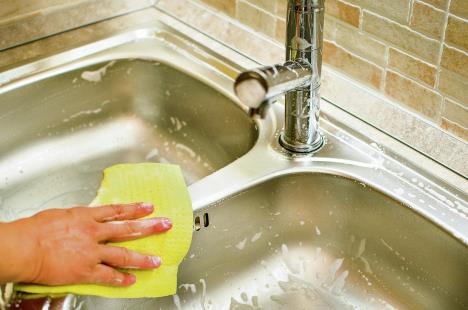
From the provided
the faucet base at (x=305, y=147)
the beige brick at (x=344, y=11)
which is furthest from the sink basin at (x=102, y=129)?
the beige brick at (x=344, y=11)

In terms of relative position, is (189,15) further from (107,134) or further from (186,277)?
(186,277)

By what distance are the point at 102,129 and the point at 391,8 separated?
1.89 ft

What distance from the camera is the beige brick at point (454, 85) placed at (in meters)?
0.78

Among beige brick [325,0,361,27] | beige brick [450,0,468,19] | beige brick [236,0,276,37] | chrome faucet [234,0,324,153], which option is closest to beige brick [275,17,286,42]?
beige brick [236,0,276,37]

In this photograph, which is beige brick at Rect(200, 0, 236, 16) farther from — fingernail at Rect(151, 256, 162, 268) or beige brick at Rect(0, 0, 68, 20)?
fingernail at Rect(151, 256, 162, 268)

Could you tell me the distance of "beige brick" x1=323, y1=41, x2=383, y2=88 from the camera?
898 mm

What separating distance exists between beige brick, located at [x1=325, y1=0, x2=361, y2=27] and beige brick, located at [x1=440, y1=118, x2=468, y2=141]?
193 millimetres

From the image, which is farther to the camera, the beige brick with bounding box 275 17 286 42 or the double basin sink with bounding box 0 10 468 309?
the beige brick with bounding box 275 17 286 42

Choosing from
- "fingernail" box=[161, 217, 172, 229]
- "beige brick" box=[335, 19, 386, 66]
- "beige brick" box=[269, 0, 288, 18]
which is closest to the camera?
"fingernail" box=[161, 217, 172, 229]

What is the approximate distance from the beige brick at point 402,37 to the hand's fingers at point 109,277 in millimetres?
480

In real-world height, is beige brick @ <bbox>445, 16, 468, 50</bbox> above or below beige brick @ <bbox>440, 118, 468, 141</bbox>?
above

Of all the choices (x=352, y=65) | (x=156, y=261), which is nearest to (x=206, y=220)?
(x=156, y=261)

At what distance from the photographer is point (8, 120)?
3.38ft

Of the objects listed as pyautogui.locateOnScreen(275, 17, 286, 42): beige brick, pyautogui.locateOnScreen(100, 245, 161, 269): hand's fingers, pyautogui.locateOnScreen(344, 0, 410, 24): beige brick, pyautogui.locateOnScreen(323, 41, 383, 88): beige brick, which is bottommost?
pyautogui.locateOnScreen(100, 245, 161, 269): hand's fingers
